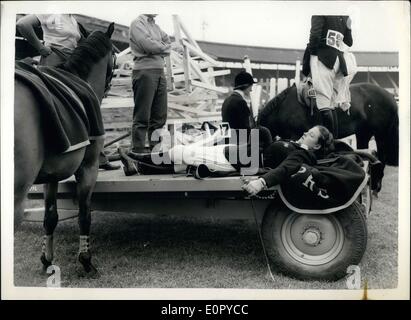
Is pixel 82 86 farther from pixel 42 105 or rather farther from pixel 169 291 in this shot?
pixel 169 291

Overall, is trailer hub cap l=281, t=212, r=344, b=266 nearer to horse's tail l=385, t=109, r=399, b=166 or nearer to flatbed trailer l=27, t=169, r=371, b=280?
flatbed trailer l=27, t=169, r=371, b=280

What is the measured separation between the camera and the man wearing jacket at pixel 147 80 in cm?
390

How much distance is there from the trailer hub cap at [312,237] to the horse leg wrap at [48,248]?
5.64 ft

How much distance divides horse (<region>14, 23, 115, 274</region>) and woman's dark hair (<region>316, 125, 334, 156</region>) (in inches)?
63.0

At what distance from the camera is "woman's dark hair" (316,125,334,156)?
130 inches

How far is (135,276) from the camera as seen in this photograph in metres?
3.35

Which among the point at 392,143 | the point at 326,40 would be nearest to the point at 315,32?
the point at 326,40

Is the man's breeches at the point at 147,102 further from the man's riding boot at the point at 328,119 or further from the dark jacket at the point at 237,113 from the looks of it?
the man's riding boot at the point at 328,119

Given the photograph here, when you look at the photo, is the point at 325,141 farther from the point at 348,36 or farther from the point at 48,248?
the point at 48,248

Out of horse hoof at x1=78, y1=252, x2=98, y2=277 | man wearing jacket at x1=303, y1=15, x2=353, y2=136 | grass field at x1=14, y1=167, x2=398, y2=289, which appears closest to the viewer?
grass field at x1=14, y1=167, x2=398, y2=289

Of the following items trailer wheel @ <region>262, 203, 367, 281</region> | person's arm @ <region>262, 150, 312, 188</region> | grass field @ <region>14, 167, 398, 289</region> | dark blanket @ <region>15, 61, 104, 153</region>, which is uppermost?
dark blanket @ <region>15, 61, 104, 153</region>

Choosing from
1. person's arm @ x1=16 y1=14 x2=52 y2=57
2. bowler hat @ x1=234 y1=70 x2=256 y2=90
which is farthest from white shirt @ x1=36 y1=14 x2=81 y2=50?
bowler hat @ x1=234 y1=70 x2=256 y2=90
